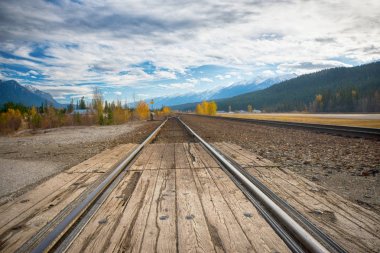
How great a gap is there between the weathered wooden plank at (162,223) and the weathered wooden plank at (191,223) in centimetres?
7

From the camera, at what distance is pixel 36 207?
2.98 metres

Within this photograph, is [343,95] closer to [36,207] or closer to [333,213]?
[333,213]

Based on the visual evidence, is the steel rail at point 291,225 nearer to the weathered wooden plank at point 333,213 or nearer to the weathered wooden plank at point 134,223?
the weathered wooden plank at point 333,213

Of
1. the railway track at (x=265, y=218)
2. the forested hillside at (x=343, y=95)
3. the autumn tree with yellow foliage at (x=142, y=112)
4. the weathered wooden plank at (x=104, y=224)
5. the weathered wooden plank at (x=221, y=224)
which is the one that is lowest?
the weathered wooden plank at (x=221, y=224)

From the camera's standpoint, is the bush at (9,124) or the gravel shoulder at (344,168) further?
the bush at (9,124)

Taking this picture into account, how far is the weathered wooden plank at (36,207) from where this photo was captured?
2271 millimetres

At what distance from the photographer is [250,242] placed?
6.81 ft

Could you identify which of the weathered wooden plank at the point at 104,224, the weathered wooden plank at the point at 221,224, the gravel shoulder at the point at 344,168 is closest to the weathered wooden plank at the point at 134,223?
the weathered wooden plank at the point at 104,224

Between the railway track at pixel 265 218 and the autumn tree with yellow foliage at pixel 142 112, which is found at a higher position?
the autumn tree with yellow foliage at pixel 142 112

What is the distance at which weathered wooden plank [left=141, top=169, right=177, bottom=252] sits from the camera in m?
2.06

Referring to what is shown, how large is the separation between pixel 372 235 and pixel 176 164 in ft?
12.1

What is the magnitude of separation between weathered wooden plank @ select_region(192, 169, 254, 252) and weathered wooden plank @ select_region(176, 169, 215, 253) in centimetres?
6

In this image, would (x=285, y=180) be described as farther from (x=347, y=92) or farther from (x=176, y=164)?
(x=347, y=92)

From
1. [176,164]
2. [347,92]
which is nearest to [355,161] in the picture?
[176,164]
